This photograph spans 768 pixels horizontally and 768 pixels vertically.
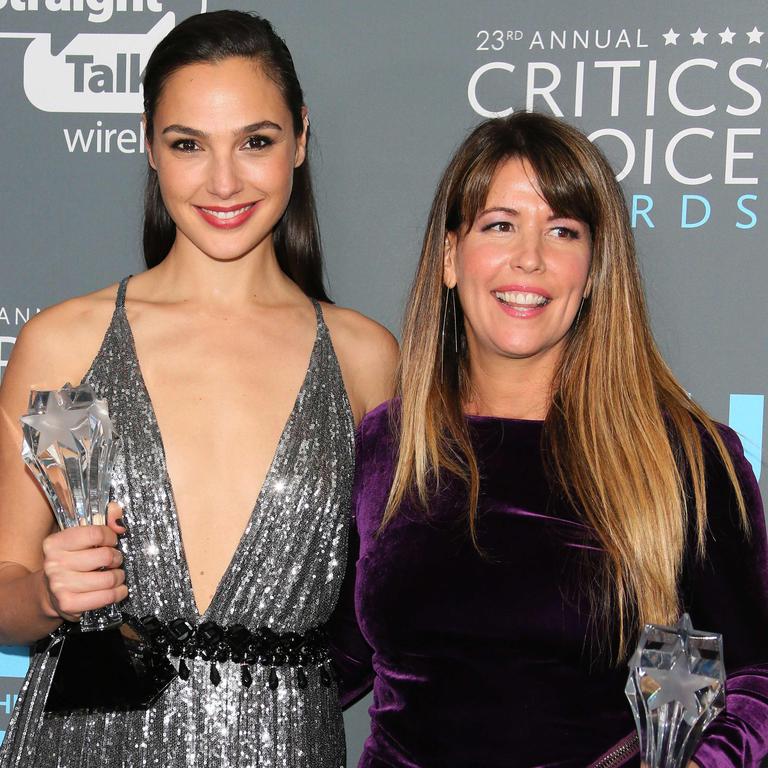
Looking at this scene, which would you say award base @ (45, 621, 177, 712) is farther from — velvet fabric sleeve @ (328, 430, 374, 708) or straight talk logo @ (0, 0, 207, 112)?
straight talk logo @ (0, 0, 207, 112)

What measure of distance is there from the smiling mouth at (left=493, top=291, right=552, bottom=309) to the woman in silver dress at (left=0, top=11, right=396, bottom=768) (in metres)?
0.38

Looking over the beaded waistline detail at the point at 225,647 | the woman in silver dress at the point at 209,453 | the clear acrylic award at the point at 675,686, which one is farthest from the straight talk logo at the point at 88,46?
the clear acrylic award at the point at 675,686

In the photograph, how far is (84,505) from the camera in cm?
152

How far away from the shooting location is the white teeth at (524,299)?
173 cm

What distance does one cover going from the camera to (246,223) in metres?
1.88

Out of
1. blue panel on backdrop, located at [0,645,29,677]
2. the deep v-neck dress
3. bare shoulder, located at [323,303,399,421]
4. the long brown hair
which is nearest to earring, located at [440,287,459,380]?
the long brown hair

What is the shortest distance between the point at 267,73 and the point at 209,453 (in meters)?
0.66

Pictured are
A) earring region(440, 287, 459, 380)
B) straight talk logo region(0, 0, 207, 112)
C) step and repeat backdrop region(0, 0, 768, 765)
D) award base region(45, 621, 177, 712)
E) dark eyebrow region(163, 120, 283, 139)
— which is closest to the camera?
award base region(45, 621, 177, 712)

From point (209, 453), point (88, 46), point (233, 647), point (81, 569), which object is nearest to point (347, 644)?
point (233, 647)

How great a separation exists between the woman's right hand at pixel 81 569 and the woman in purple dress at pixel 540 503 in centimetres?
46

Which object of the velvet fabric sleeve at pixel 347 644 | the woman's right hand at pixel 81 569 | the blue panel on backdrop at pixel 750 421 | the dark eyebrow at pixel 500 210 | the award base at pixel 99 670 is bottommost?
the velvet fabric sleeve at pixel 347 644

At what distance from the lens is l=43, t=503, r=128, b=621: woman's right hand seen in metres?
1.48

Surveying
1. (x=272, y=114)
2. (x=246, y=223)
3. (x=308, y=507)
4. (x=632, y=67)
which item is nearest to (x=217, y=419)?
(x=308, y=507)

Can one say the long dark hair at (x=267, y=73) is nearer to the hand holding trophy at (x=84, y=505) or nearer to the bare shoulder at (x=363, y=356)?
the bare shoulder at (x=363, y=356)
